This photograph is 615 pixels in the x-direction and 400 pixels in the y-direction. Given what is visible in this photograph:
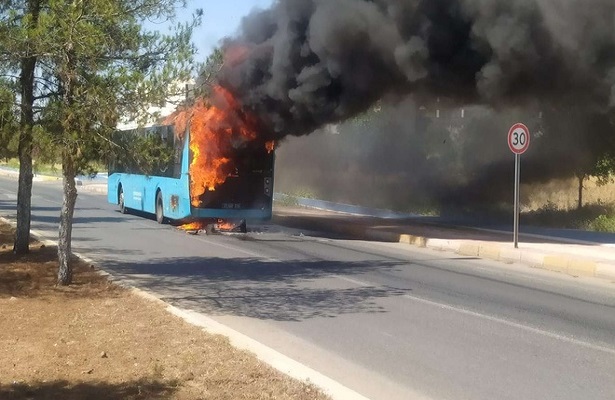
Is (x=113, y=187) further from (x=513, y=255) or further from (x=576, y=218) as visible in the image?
(x=513, y=255)

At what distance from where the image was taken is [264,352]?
6.67m

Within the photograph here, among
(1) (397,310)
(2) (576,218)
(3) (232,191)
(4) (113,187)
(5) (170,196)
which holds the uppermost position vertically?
(4) (113,187)

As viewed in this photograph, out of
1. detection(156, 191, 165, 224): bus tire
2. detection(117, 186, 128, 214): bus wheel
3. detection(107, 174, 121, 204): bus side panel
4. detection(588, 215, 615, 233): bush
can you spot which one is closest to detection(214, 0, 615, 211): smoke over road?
detection(588, 215, 615, 233): bush

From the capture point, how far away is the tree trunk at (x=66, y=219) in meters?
9.03

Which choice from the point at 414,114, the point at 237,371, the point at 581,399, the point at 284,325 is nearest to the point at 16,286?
Result: the point at 284,325

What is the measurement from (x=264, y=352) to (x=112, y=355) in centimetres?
130

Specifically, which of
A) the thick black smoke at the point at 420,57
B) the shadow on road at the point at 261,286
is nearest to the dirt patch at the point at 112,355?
the shadow on road at the point at 261,286

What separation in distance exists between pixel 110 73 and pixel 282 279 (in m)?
4.21

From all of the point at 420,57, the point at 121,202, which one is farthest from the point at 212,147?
the point at 121,202

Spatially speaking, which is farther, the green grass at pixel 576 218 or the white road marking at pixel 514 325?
the green grass at pixel 576 218

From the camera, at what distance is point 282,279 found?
11484 millimetres

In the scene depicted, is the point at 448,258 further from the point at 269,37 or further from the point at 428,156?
the point at 428,156

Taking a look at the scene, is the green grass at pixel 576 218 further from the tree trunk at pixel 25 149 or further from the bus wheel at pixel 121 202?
the tree trunk at pixel 25 149

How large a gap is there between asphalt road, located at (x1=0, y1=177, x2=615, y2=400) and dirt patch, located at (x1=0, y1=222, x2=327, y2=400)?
29.6 inches
